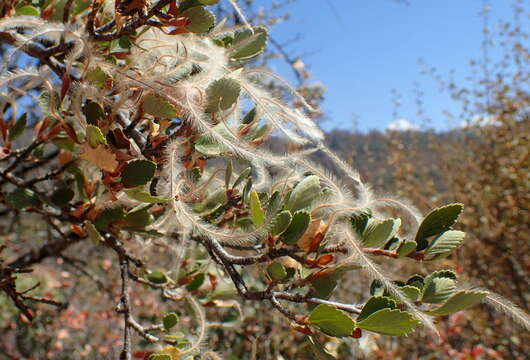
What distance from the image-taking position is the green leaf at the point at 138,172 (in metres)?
0.71

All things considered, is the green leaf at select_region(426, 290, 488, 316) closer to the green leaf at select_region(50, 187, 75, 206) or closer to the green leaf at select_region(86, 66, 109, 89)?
the green leaf at select_region(86, 66, 109, 89)

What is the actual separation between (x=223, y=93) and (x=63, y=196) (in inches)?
21.5

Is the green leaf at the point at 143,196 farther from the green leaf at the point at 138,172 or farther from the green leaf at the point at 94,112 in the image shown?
the green leaf at the point at 94,112

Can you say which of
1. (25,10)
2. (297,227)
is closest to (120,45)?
(25,10)

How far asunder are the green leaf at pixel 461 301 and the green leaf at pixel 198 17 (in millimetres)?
563

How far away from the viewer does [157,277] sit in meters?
1.19

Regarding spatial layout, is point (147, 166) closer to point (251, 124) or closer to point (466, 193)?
point (251, 124)

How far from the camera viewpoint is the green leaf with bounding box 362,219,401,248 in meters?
0.71

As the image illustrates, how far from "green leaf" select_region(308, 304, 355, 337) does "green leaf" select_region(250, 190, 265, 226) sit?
0.15m

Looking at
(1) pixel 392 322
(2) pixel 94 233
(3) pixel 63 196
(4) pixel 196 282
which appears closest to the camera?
(1) pixel 392 322

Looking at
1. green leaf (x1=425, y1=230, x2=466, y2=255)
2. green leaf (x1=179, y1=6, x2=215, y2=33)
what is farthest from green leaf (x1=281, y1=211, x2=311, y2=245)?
green leaf (x1=179, y1=6, x2=215, y2=33)

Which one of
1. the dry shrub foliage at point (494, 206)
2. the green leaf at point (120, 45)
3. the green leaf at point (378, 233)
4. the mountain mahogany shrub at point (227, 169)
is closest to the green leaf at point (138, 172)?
the mountain mahogany shrub at point (227, 169)

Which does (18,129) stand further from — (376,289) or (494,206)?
(494,206)

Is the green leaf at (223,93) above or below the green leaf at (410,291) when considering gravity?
above
